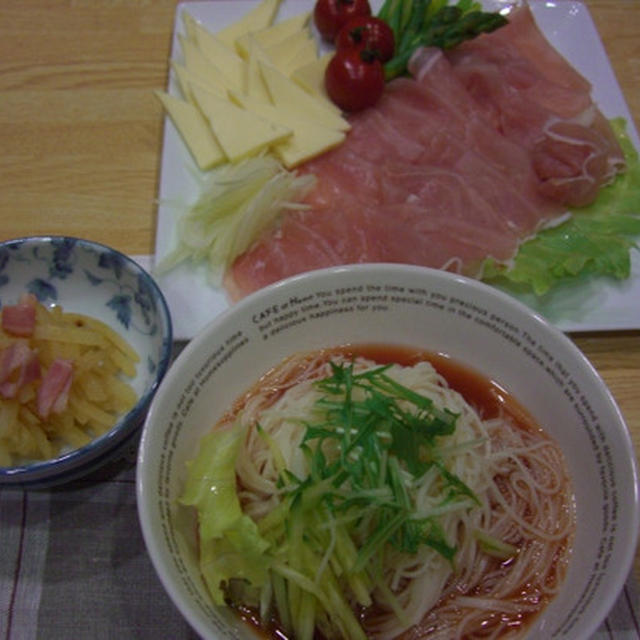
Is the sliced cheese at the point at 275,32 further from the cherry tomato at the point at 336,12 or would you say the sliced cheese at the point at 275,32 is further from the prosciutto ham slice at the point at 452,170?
the prosciutto ham slice at the point at 452,170

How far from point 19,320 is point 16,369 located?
4.9 inches

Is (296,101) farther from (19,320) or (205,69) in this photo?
(19,320)

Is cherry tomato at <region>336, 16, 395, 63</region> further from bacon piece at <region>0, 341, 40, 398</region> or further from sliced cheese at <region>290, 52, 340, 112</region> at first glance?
bacon piece at <region>0, 341, 40, 398</region>

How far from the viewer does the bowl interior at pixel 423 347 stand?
954 mm

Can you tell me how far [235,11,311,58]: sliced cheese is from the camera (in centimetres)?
207

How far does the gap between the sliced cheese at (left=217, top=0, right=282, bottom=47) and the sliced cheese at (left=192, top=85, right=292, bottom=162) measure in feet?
1.03

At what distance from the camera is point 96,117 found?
6.61ft

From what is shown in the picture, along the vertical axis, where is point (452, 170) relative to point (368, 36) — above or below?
below

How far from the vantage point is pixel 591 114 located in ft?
6.22

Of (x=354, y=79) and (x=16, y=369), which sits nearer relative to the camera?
(x=16, y=369)

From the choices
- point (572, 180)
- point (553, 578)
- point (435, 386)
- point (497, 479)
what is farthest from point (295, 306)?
point (572, 180)

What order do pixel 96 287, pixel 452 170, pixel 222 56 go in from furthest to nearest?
pixel 222 56 → pixel 452 170 → pixel 96 287

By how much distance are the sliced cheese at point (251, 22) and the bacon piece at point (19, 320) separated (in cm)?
114

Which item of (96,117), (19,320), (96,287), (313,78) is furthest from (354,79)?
(19,320)
